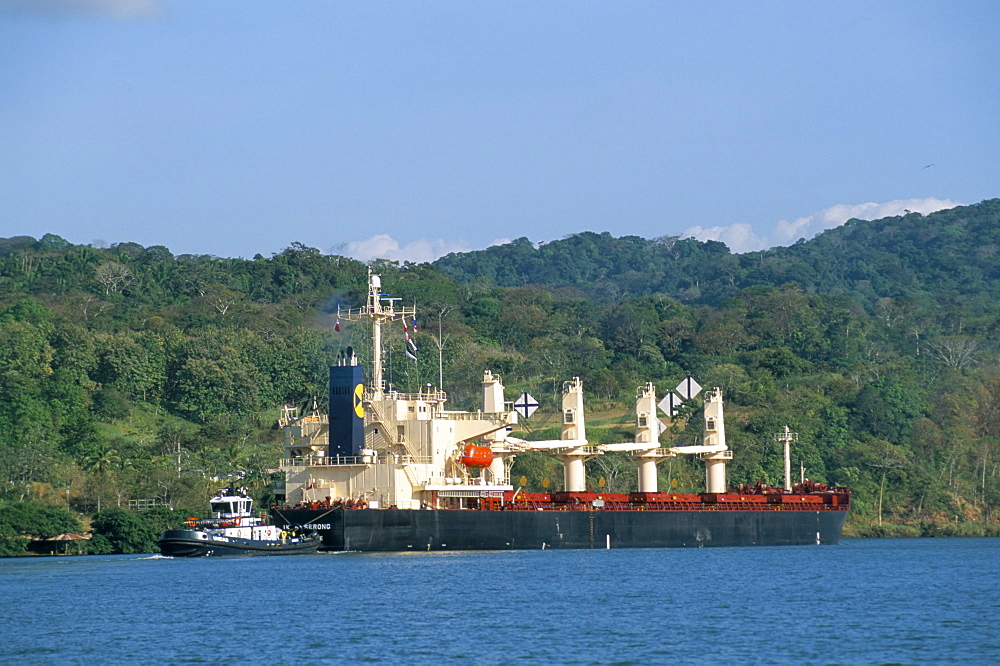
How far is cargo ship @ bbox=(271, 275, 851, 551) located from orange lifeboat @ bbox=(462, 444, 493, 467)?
7cm

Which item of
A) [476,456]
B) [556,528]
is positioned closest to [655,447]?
[556,528]

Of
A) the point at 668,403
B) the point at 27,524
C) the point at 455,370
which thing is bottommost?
the point at 27,524

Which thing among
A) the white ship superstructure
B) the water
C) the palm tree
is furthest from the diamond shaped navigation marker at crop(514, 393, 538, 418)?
the palm tree

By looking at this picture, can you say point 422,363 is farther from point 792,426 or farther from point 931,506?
point 931,506

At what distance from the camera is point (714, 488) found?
82562mm

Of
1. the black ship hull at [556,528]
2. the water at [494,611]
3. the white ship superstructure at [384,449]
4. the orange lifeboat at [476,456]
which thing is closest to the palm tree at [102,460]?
the white ship superstructure at [384,449]

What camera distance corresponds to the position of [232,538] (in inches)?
2415

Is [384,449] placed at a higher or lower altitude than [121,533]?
higher

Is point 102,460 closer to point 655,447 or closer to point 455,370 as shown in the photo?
point 655,447

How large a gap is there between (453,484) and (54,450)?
3842 centimetres

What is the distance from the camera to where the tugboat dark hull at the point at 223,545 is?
6056cm

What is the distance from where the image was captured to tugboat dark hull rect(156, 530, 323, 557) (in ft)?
199

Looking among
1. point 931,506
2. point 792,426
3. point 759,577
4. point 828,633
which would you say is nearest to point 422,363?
point 792,426

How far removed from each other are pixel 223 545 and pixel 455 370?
207ft
